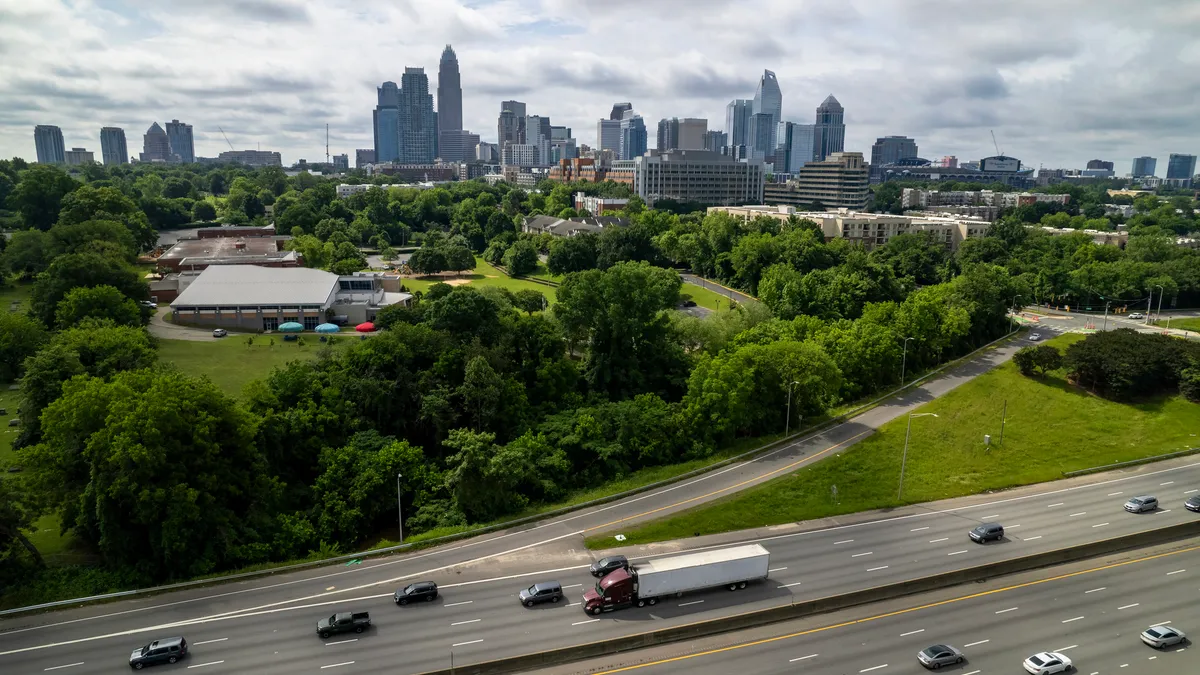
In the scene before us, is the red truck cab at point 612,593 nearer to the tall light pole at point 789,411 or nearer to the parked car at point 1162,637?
the parked car at point 1162,637

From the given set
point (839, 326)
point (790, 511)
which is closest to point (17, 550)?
point (790, 511)

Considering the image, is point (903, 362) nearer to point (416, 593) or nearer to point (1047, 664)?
point (1047, 664)

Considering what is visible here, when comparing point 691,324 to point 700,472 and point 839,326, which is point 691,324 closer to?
point 839,326

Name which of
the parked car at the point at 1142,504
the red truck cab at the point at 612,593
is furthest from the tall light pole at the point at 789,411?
the red truck cab at the point at 612,593

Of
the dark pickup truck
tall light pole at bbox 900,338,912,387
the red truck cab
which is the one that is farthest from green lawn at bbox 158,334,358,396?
tall light pole at bbox 900,338,912,387

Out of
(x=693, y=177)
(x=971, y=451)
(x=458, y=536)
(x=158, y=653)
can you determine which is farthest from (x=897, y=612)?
(x=693, y=177)

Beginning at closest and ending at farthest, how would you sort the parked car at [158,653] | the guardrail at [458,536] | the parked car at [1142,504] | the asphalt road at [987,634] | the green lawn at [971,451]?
1. the parked car at [158,653]
2. the asphalt road at [987,634]
3. the guardrail at [458,536]
4. the parked car at [1142,504]
5. the green lawn at [971,451]
